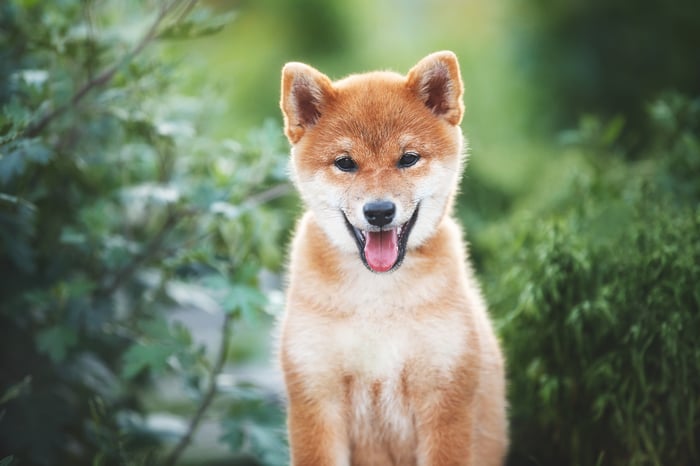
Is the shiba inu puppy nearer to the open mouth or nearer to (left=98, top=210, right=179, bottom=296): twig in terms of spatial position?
the open mouth

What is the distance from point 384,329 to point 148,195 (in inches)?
57.1

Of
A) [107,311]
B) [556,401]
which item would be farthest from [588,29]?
[107,311]

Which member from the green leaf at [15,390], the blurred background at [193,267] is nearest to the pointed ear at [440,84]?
the blurred background at [193,267]

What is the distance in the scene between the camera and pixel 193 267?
3.40 metres

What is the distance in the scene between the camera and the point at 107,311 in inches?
140

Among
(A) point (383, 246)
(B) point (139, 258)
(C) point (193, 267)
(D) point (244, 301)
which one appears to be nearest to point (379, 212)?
(A) point (383, 246)

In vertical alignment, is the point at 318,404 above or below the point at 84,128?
below

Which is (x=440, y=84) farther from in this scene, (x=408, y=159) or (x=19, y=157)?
(x=19, y=157)

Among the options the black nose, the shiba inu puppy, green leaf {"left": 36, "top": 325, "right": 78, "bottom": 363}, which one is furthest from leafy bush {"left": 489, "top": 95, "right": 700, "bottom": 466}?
green leaf {"left": 36, "top": 325, "right": 78, "bottom": 363}

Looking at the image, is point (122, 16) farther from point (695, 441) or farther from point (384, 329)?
point (695, 441)

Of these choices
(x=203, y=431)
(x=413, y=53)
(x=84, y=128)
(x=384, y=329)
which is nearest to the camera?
(x=384, y=329)

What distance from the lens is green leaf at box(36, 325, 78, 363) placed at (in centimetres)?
327

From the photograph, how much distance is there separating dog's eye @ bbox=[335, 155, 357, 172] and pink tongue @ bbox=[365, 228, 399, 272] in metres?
0.24

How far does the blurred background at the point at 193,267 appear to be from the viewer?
10.0 ft
